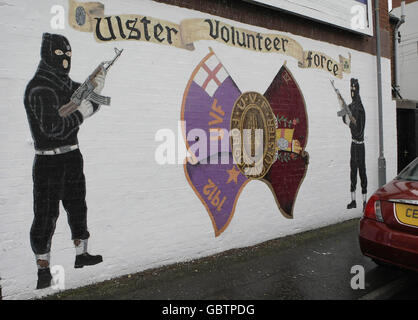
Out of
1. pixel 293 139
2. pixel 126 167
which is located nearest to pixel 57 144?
pixel 126 167

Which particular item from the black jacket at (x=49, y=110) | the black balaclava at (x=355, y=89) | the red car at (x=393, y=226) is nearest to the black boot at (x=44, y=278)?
the black jacket at (x=49, y=110)

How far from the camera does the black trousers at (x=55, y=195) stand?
3.78m

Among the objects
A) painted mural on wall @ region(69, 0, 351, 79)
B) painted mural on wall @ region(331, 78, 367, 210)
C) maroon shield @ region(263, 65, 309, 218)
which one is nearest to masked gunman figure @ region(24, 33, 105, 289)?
painted mural on wall @ region(69, 0, 351, 79)

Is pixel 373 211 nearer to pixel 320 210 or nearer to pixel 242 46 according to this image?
pixel 320 210

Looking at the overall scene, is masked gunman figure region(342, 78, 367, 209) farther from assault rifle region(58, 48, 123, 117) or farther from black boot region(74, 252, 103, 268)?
black boot region(74, 252, 103, 268)

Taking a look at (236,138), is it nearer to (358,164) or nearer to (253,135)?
(253,135)

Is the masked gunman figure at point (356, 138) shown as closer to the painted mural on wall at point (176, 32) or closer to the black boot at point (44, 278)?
the painted mural on wall at point (176, 32)

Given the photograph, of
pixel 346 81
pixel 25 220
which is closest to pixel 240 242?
pixel 25 220

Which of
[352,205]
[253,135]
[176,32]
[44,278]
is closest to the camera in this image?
[44,278]

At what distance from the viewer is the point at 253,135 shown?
564cm

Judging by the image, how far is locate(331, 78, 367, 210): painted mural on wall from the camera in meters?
7.28

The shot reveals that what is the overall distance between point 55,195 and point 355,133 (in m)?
6.04
